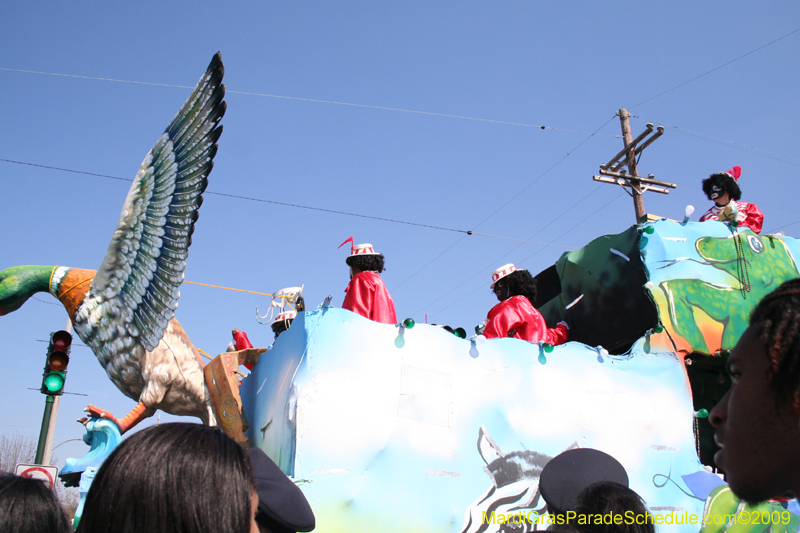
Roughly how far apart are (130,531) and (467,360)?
325 cm

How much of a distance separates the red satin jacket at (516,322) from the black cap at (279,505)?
3.18 m

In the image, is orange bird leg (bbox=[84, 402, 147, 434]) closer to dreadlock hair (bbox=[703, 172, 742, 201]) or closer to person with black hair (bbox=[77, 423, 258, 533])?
person with black hair (bbox=[77, 423, 258, 533])

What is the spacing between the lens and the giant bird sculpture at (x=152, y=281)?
4.04m

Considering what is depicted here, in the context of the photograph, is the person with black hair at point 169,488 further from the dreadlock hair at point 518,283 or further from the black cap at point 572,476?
the dreadlock hair at point 518,283

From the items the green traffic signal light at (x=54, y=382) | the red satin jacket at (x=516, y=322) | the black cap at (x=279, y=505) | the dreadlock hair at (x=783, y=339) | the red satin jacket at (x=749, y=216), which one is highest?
the red satin jacket at (x=749, y=216)

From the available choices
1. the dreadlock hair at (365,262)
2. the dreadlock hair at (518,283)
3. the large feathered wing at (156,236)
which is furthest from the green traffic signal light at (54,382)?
the dreadlock hair at (518,283)

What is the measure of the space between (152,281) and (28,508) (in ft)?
9.71

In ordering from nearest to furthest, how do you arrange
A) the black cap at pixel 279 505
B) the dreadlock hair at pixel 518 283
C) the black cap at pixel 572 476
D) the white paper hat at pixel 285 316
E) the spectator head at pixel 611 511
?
1. the spectator head at pixel 611 511
2. the black cap at pixel 279 505
3. the black cap at pixel 572 476
4. the dreadlock hair at pixel 518 283
5. the white paper hat at pixel 285 316

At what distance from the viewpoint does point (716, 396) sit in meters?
5.61

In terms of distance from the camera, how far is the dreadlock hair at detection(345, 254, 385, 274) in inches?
198

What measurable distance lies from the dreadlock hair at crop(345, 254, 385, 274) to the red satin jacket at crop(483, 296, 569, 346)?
1.09 m

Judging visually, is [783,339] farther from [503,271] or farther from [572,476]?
[503,271]

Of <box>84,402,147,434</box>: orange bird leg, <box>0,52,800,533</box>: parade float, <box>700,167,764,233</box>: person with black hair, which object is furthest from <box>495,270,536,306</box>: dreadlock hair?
<box>84,402,147,434</box>: orange bird leg

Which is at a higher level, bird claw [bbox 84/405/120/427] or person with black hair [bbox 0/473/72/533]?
bird claw [bbox 84/405/120/427]
